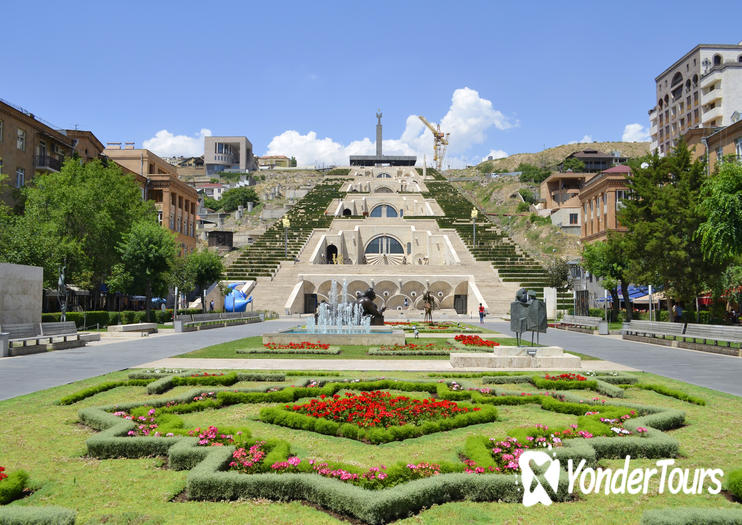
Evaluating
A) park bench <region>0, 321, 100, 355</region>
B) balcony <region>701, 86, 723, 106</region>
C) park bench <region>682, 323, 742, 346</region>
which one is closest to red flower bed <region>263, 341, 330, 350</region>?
park bench <region>0, 321, 100, 355</region>

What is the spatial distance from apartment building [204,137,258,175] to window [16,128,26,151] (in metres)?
113

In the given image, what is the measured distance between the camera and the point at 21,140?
35.3m

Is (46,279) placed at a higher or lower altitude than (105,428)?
higher

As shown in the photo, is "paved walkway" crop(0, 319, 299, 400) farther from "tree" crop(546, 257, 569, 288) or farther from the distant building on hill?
the distant building on hill

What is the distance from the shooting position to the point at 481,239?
195 ft

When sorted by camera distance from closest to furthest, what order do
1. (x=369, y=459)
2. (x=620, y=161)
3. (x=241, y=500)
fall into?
(x=241, y=500) < (x=369, y=459) < (x=620, y=161)

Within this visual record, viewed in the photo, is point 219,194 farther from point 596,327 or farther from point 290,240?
point 596,327

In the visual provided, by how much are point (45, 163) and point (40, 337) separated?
25.6m

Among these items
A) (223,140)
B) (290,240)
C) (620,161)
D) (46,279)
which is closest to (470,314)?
(290,240)

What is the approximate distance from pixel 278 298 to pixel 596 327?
975 inches

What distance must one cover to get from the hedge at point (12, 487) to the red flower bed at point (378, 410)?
3592mm

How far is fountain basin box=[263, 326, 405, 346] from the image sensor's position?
59.7 feet

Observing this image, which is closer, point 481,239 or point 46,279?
point 46,279

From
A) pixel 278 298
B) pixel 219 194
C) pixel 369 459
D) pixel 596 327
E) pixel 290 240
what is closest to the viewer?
pixel 369 459
